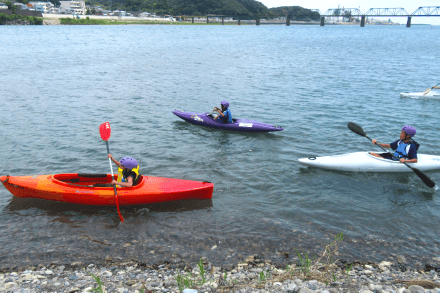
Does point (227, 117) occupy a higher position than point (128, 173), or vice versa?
point (227, 117)

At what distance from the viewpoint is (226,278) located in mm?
5359

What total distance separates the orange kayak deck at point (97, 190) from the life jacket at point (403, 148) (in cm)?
561

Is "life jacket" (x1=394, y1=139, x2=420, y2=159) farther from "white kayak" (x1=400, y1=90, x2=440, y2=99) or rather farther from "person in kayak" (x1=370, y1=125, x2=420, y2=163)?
"white kayak" (x1=400, y1=90, x2=440, y2=99)

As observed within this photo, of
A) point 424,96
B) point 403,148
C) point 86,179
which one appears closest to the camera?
point 86,179

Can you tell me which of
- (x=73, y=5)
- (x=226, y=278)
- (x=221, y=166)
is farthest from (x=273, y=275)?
(x=73, y=5)

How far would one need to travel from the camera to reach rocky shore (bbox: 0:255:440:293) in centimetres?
484

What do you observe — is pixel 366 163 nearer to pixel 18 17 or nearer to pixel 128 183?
pixel 128 183

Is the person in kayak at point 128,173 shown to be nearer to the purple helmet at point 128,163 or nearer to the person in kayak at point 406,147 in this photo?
the purple helmet at point 128,163

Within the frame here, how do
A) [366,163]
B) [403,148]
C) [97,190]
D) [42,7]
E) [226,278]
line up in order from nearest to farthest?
[226,278] → [97,190] → [403,148] → [366,163] → [42,7]

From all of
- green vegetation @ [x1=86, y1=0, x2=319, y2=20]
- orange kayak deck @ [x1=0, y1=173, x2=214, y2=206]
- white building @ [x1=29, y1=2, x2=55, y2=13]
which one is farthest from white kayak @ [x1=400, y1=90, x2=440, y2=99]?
white building @ [x1=29, y1=2, x2=55, y2=13]

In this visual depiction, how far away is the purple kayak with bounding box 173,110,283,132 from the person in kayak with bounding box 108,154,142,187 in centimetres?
589

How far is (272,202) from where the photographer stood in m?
8.36

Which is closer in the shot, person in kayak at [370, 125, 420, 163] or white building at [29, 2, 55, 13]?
person in kayak at [370, 125, 420, 163]

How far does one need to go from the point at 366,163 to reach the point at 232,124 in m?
5.26
